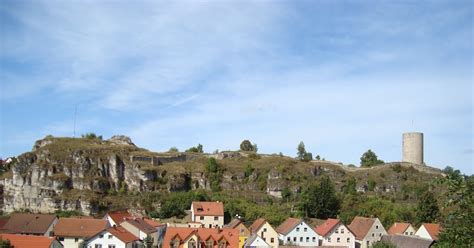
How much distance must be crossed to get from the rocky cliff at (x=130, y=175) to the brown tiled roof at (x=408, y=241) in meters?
24.0

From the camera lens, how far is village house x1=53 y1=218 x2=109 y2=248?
39.7 meters

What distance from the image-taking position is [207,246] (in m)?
41.2

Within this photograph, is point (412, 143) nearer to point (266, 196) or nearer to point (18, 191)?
point (266, 196)

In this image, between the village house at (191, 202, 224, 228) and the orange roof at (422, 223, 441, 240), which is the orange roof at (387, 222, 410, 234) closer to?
→ the orange roof at (422, 223, 441, 240)

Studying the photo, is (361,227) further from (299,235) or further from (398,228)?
(299,235)

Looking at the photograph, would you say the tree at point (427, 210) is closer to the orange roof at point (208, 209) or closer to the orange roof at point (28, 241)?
the orange roof at point (208, 209)

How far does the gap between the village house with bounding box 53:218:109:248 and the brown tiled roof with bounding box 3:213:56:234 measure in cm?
206

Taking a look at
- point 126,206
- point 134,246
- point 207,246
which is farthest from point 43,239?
point 126,206

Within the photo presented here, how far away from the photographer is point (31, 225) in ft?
140

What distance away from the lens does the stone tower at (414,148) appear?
78938 millimetres

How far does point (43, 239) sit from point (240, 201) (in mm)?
28217

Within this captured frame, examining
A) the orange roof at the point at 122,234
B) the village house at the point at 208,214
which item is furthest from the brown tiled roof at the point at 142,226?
the village house at the point at 208,214

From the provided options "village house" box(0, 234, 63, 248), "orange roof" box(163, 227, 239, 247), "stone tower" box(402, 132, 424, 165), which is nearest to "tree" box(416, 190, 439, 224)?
"orange roof" box(163, 227, 239, 247)

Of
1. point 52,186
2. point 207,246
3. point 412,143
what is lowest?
point 207,246
